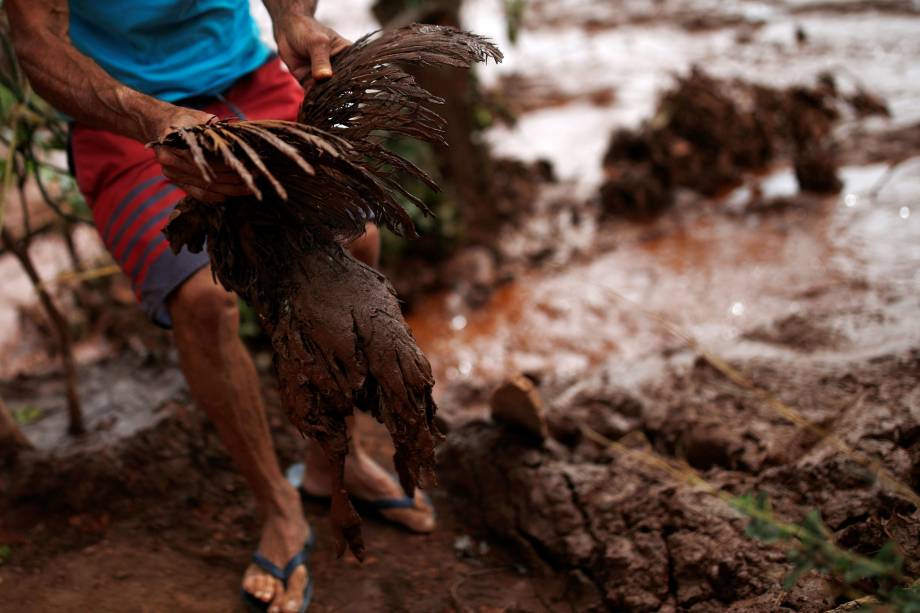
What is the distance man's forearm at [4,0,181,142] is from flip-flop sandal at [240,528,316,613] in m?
1.19

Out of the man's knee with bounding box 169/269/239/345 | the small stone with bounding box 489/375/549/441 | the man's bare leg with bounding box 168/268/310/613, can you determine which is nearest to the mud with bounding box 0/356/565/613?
the man's bare leg with bounding box 168/268/310/613

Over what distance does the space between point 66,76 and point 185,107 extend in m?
0.27

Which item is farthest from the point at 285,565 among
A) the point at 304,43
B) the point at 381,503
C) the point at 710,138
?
the point at 710,138

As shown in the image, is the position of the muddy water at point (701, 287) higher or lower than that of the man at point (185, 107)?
lower

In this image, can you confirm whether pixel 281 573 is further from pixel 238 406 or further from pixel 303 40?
pixel 303 40

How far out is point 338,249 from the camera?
5.66 ft

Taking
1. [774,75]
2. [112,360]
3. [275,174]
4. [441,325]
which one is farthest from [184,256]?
[774,75]

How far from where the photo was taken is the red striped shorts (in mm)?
2002

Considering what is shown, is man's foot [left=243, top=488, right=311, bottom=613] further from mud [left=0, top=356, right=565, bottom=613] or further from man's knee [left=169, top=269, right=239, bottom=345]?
man's knee [left=169, top=269, right=239, bottom=345]

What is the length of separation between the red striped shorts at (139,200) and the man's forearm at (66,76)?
0.66 feet

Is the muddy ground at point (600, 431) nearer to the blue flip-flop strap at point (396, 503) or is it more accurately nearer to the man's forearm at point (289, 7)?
the blue flip-flop strap at point (396, 503)

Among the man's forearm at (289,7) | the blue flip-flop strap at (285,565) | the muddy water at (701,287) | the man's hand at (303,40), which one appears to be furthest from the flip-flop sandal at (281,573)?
the muddy water at (701,287)

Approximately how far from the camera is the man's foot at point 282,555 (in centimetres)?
214

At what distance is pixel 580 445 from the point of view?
9.04 feet
